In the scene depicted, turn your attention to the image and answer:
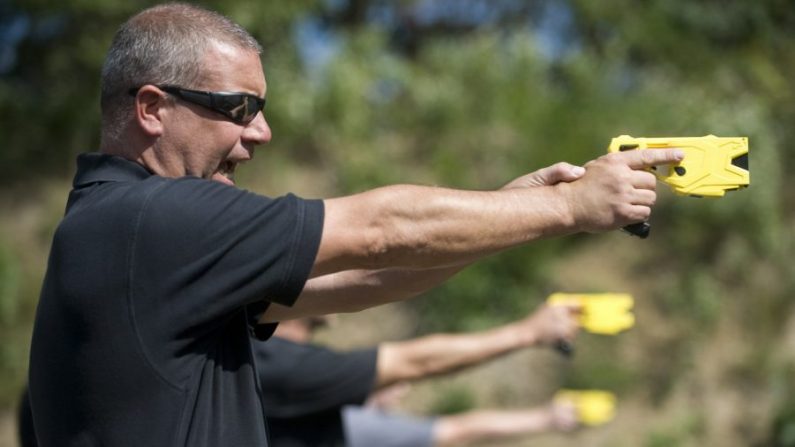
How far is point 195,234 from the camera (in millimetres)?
2461

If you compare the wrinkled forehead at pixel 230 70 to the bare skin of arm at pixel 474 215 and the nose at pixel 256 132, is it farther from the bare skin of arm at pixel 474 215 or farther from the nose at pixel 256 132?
the bare skin of arm at pixel 474 215

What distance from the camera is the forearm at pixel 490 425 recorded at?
6.66 metres

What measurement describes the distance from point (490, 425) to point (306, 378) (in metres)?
2.60

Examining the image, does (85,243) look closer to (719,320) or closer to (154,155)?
(154,155)

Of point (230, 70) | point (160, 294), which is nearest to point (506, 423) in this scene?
point (230, 70)

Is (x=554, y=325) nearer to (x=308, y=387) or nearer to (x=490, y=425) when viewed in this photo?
(x=308, y=387)

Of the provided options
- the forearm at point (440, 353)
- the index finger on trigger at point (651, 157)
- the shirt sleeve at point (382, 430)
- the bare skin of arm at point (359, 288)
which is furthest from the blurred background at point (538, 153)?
the index finger on trigger at point (651, 157)

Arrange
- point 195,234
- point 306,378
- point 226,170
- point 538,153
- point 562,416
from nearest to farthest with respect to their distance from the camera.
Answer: point 195,234, point 226,170, point 306,378, point 562,416, point 538,153

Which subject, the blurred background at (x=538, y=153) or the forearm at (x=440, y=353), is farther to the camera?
the blurred background at (x=538, y=153)

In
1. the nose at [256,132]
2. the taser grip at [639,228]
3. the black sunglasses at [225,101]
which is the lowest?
the taser grip at [639,228]

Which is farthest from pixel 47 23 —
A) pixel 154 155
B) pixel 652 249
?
pixel 154 155

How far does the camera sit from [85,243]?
8.30 ft

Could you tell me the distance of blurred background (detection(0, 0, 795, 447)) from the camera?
918 centimetres

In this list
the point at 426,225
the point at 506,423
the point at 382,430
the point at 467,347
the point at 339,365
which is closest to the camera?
the point at 426,225
